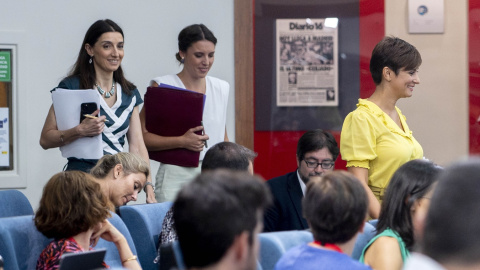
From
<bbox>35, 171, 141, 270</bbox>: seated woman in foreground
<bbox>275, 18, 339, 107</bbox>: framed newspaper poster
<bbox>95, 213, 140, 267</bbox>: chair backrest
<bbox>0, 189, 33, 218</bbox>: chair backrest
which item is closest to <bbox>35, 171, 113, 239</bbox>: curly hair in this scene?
<bbox>35, 171, 141, 270</bbox>: seated woman in foreground

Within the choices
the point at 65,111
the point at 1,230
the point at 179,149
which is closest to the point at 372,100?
the point at 179,149

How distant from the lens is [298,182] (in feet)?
12.9

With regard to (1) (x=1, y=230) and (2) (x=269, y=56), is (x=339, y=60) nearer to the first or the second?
(2) (x=269, y=56)

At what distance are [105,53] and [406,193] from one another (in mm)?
1989

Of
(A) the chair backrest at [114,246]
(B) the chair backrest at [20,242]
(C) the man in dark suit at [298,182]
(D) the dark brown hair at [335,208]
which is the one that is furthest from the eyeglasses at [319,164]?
(D) the dark brown hair at [335,208]

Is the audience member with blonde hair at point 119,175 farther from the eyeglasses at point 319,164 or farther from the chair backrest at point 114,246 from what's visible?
the eyeglasses at point 319,164

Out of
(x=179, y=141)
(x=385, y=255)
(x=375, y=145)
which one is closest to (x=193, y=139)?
(x=179, y=141)

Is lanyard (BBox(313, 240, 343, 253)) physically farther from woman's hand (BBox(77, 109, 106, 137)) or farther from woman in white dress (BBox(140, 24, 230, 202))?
woman in white dress (BBox(140, 24, 230, 202))

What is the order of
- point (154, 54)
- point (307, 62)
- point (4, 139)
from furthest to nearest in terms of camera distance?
1. point (307, 62)
2. point (154, 54)
3. point (4, 139)

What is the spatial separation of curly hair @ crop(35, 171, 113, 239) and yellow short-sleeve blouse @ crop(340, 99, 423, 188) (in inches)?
54.1

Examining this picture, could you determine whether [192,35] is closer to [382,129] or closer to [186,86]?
[186,86]

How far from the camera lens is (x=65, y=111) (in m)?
4.06

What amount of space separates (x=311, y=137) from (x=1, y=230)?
5.78 feet

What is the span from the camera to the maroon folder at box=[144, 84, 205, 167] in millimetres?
4340
